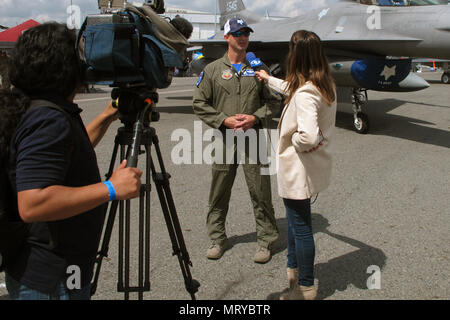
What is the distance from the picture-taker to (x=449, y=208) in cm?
407

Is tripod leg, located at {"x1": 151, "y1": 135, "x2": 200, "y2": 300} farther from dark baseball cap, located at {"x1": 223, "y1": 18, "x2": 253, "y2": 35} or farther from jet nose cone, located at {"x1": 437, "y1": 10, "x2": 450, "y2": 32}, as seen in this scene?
jet nose cone, located at {"x1": 437, "y1": 10, "x2": 450, "y2": 32}

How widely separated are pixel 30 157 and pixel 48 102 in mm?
212

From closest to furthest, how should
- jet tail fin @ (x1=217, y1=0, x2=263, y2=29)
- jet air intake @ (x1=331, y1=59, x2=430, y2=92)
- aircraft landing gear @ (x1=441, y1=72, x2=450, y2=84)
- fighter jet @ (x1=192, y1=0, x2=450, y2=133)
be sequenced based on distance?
fighter jet @ (x1=192, y1=0, x2=450, y2=133), jet air intake @ (x1=331, y1=59, x2=430, y2=92), jet tail fin @ (x1=217, y1=0, x2=263, y2=29), aircraft landing gear @ (x1=441, y1=72, x2=450, y2=84)

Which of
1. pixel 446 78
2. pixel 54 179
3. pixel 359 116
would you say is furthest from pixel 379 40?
pixel 446 78

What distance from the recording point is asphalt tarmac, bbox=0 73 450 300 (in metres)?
2.69

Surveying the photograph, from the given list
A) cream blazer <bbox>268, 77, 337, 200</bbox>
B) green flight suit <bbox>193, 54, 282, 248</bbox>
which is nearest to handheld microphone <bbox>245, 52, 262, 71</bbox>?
green flight suit <bbox>193, 54, 282, 248</bbox>

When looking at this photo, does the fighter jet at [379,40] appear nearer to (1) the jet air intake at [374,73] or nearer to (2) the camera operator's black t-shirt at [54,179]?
(1) the jet air intake at [374,73]

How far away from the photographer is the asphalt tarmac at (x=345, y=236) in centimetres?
269

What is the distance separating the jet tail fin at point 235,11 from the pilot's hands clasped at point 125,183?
1548 centimetres

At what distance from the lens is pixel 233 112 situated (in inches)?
123

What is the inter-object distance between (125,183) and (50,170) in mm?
247

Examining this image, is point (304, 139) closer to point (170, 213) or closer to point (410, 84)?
point (170, 213)

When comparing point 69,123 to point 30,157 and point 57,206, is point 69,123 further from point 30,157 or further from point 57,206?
point 57,206

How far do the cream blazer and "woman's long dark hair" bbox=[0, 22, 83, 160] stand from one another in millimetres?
1334
